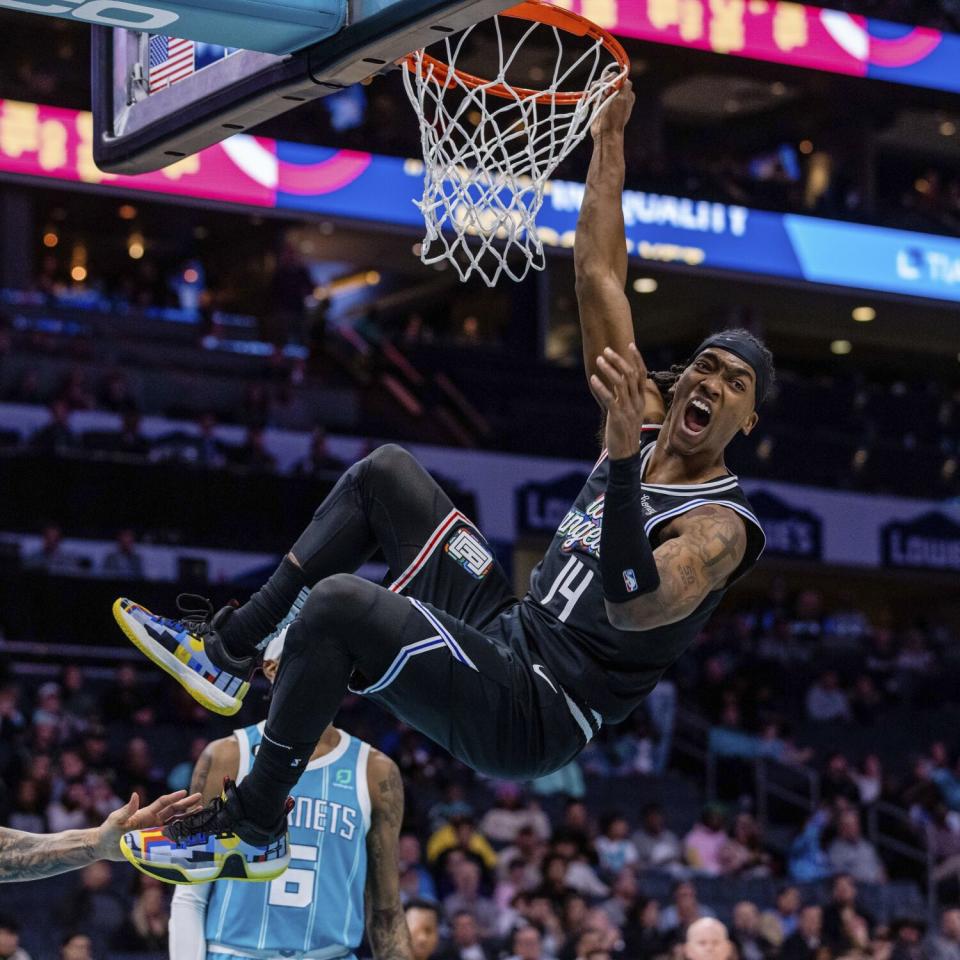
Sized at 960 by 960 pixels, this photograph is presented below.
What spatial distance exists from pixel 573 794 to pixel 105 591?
14.9 ft

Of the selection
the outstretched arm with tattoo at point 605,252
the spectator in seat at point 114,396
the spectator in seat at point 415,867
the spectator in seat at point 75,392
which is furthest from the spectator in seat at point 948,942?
the spectator in seat at point 75,392

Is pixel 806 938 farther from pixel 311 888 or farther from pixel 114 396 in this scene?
pixel 114 396

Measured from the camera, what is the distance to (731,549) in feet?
17.8

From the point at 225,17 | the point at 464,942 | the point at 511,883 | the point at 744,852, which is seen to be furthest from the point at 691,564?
the point at 744,852

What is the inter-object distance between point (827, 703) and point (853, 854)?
164 inches

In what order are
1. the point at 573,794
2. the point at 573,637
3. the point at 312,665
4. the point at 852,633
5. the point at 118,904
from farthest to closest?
the point at 852,633
the point at 573,794
the point at 118,904
the point at 573,637
the point at 312,665

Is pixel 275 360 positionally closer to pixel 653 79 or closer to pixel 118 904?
pixel 653 79

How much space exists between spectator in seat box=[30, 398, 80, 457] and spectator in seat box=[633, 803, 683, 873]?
21.6 feet

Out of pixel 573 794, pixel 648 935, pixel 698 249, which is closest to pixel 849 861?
pixel 573 794

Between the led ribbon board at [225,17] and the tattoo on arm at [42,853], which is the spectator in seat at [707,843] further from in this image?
the led ribbon board at [225,17]

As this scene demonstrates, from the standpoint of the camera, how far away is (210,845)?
5.45m

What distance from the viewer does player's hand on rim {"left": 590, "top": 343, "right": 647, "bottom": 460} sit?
5023 mm

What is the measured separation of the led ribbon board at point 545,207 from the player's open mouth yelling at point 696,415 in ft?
17.7

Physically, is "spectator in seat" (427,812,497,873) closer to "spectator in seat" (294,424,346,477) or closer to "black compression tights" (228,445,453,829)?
"spectator in seat" (294,424,346,477)
